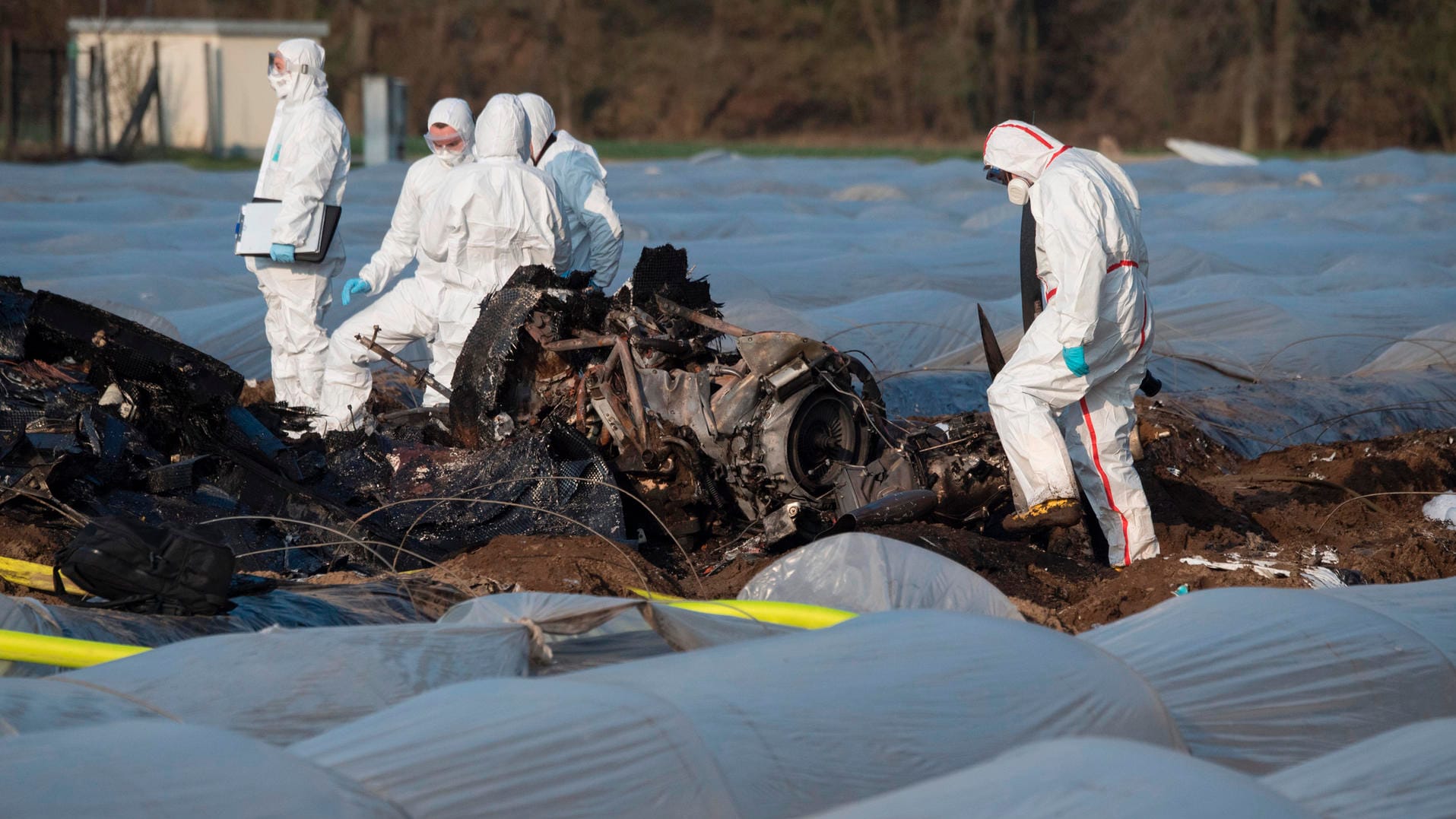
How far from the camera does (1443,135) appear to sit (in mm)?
35719

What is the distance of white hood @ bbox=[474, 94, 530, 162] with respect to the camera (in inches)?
281

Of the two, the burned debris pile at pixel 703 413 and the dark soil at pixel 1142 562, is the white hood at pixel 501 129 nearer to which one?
the burned debris pile at pixel 703 413

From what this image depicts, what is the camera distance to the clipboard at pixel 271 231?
7742 mm

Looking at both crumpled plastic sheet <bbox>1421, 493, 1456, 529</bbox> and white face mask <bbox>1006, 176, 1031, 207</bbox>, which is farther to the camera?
crumpled plastic sheet <bbox>1421, 493, 1456, 529</bbox>

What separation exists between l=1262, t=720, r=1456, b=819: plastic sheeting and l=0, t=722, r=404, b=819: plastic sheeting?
1.48m

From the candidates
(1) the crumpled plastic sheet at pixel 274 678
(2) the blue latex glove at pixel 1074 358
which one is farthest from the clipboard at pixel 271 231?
(1) the crumpled plastic sheet at pixel 274 678

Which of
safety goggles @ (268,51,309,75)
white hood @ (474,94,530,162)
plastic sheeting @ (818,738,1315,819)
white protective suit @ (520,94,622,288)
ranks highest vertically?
safety goggles @ (268,51,309,75)

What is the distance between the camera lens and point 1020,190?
19.2ft

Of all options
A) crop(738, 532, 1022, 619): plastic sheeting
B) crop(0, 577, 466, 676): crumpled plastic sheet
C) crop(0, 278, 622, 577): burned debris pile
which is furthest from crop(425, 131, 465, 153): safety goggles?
crop(738, 532, 1022, 619): plastic sheeting

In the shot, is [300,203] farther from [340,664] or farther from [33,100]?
[33,100]

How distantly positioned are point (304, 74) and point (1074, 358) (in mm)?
4670

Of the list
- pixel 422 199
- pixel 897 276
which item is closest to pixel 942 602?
pixel 422 199

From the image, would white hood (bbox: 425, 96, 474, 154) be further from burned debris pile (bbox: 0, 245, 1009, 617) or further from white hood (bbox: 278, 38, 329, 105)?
burned debris pile (bbox: 0, 245, 1009, 617)

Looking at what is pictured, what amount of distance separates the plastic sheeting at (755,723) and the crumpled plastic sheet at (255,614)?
1510 mm
